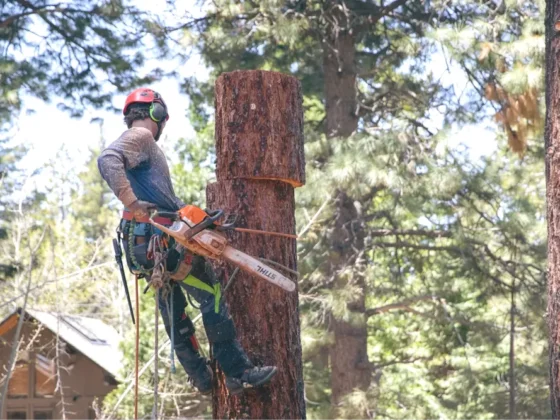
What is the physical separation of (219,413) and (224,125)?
146 centimetres

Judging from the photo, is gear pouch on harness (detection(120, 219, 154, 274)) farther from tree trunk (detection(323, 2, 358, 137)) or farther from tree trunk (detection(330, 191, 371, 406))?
tree trunk (detection(323, 2, 358, 137))

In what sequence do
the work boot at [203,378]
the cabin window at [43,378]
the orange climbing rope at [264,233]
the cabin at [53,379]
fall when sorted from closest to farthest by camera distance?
the orange climbing rope at [264,233], the work boot at [203,378], the cabin at [53,379], the cabin window at [43,378]

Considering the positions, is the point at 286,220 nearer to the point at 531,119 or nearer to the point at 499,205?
the point at 531,119

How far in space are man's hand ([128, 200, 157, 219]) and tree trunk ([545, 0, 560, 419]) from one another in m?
2.07

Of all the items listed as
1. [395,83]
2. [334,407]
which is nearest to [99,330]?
[334,407]

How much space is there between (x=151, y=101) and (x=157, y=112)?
2.7 inches

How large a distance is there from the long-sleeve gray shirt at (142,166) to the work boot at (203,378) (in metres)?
0.84

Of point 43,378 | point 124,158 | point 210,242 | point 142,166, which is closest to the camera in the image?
Answer: point 210,242

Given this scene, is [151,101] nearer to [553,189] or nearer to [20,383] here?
[553,189]

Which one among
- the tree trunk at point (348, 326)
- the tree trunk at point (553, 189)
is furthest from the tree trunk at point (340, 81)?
the tree trunk at point (553, 189)

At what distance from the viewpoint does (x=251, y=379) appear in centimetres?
461

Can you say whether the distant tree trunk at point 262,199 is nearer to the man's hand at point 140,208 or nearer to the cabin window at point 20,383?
the man's hand at point 140,208

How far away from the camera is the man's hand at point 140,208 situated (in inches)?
186

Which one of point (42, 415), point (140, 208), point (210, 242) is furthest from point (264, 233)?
point (42, 415)
